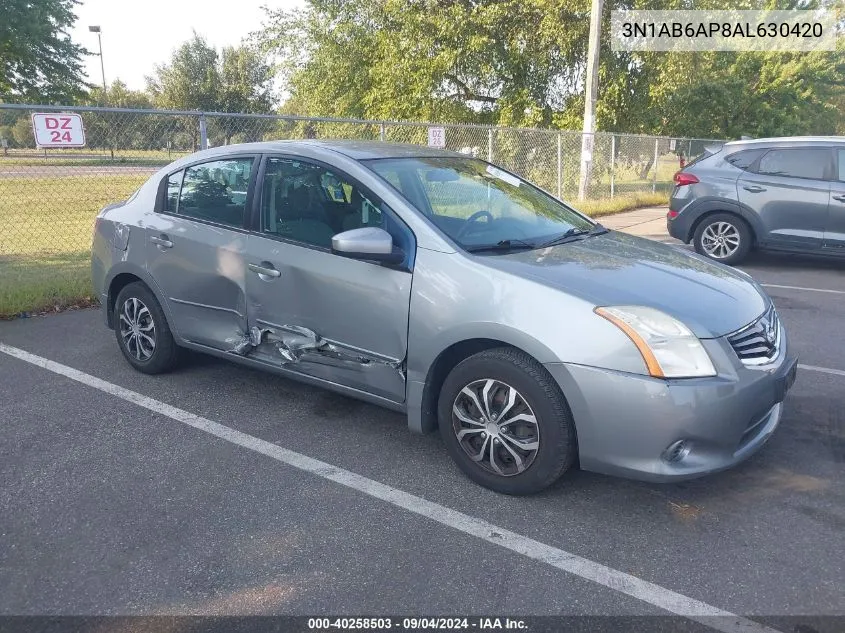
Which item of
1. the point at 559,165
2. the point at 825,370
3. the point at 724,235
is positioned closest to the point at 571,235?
the point at 825,370

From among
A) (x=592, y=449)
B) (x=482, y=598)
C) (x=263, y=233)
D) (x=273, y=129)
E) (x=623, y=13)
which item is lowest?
(x=482, y=598)

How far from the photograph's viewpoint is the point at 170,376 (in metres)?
4.92

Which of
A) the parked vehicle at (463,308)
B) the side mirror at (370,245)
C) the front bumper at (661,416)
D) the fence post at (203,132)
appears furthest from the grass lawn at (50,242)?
the front bumper at (661,416)

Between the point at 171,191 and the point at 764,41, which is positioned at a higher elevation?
the point at 764,41

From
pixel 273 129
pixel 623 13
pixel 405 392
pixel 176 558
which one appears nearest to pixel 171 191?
pixel 405 392

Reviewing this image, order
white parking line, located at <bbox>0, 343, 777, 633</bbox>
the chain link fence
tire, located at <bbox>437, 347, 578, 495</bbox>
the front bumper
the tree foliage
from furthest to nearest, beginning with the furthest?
the tree foliage < the chain link fence < tire, located at <bbox>437, 347, 578, 495</bbox> < the front bumper < white parking line, located at <bbox>0, 343, 777, 633</bbox>

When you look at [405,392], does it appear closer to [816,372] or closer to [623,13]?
[816,372]

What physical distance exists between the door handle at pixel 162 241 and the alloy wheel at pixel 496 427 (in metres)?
2.32

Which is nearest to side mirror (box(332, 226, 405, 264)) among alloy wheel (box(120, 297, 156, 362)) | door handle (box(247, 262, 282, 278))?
door handle (box(247, 262, 282, 278))

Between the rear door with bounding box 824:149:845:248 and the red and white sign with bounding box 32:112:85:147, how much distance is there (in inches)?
324

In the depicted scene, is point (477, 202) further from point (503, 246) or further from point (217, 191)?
point (217, 191)

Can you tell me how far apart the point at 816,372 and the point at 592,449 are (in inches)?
112

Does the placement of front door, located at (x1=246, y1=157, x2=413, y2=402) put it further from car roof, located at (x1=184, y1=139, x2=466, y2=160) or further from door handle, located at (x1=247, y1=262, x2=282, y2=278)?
car roof, located at (x1=184, y1=139, x2=466, y2=160)

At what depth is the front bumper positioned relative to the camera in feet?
9.43
